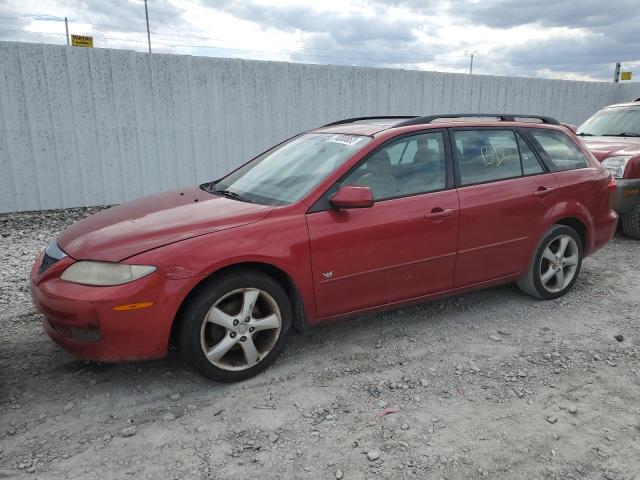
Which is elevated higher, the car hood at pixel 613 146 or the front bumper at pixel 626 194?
the car hood at pixel 613 146

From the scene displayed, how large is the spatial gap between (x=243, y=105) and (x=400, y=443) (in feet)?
24.3

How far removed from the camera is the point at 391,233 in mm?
3381

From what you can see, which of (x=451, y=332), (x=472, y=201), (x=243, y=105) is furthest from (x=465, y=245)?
(x=243, y=105)

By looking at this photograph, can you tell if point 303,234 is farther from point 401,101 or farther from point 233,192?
point 401,101

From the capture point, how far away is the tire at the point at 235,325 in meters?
2.88

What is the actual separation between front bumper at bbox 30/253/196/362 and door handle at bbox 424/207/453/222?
5.63ft

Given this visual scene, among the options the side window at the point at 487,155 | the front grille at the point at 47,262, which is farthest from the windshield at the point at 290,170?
the front grille at the point at 47,262

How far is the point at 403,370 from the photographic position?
10.7 ft

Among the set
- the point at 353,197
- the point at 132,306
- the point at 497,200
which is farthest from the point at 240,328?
the point at 497,200

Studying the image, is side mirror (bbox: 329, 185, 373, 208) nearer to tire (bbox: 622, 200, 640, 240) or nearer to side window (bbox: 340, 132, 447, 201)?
side window (bbox: 340, 132, 447, 201)

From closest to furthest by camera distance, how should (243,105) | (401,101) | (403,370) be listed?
(403,370) → (243,105) → (401,101)

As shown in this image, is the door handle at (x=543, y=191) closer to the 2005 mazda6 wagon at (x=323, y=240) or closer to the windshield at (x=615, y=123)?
the 2005 mazda6 wagon at (x=323, y=240)

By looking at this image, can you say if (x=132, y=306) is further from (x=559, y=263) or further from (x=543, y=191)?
(x=559, y=263)

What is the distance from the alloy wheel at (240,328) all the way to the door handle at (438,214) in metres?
1.28
